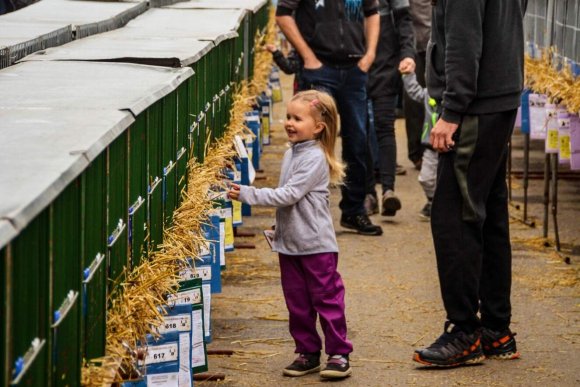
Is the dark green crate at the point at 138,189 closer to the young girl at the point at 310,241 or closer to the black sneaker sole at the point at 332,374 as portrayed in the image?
the young girl at the point at 310,241

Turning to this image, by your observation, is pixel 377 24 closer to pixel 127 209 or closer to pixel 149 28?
pixel 149 28

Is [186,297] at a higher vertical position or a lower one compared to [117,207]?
lower

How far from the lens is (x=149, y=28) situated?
781cm

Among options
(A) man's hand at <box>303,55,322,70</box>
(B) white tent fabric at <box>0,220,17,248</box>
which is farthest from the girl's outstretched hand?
(B) white tent fabric at <box>0,220,17,248</box>

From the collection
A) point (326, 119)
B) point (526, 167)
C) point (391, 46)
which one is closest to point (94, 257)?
point (326, 119)

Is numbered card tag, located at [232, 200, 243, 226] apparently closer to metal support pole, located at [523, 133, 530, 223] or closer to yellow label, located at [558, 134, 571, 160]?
yellow label, located at [558, 134, 571, 160]

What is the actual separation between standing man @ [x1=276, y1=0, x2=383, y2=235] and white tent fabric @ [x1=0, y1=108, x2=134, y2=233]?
5.70 m

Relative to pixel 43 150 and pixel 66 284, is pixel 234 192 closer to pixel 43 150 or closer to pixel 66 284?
pixel 66 284

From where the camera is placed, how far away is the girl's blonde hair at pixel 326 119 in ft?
21.2

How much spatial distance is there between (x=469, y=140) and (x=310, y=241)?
2.90ft

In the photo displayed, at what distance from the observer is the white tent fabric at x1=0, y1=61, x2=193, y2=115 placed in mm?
Answer: 4195

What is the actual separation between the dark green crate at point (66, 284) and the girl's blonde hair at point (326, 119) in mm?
3043

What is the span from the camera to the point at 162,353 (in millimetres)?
4438

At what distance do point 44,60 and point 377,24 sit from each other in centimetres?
475
